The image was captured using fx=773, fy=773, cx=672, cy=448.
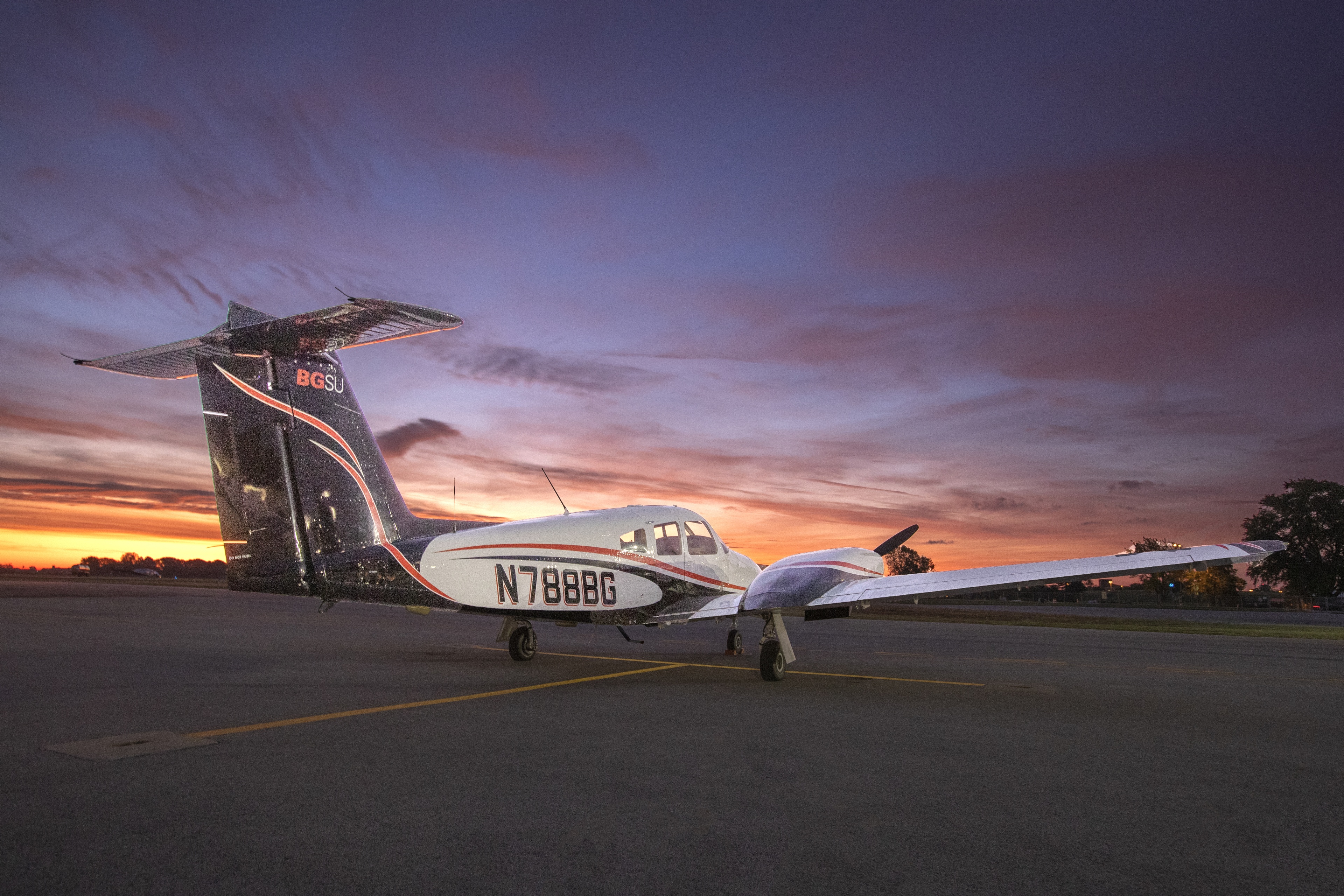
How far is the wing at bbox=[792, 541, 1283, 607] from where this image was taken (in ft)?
33.4

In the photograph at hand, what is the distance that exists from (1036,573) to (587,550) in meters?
6.89

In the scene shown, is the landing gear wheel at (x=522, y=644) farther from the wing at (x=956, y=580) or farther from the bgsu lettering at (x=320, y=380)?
the bgsu lettering at (x=320, y=380)

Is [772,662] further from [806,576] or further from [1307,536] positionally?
[1307,536]

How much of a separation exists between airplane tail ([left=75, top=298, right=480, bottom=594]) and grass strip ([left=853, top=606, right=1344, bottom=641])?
1986 cm

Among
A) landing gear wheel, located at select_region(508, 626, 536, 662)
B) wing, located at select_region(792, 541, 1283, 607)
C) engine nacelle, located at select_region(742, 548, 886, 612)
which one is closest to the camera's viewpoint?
wing, located at select_region(792, 541, 1283, 607)

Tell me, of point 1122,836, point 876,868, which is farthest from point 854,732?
Answer: point 876,868

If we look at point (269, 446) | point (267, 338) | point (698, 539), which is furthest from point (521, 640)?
point (267, 338)

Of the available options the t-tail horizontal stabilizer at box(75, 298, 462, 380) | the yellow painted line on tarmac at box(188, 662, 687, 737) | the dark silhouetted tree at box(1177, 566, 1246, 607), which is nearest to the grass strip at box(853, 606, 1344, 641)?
the yellow painted line on tarmac at box(188, 662, 687, 737)

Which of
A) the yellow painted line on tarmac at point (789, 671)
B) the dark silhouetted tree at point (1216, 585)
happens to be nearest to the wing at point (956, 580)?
the yellow painted line on tarmac at point (789, 671)

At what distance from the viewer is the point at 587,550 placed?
42.1 feet

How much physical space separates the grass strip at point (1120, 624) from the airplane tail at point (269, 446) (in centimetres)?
1986

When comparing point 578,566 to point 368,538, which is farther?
point 578,566

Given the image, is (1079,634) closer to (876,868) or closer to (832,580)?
(832,580)

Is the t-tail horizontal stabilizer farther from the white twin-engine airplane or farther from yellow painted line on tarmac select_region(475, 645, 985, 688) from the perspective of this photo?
yellow painted line on tarmac select_region(475, 645, 985, 688)
